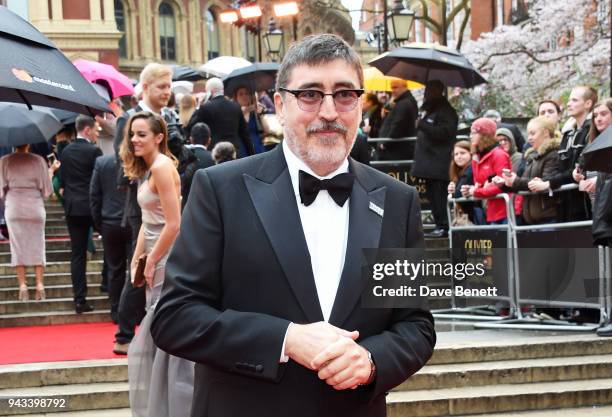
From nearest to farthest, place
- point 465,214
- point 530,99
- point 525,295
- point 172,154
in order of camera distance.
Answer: point 172,154 < point 525,295 < point 465,214 < point 530,99

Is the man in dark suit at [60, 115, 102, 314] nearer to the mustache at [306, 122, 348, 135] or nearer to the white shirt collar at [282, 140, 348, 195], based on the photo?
the white shirt collar at [282, 140, 348, 195]

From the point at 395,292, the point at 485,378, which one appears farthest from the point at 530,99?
the point at 395,292

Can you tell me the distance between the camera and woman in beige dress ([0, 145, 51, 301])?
→ 1220cm

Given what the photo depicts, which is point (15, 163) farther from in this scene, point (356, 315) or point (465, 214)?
point (356, 315)

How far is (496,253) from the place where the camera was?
10.8 meters

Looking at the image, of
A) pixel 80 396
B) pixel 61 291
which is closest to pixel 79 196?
pixel 61 291

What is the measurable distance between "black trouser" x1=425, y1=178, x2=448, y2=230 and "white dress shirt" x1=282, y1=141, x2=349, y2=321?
10.6 metres

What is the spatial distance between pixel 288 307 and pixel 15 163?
31.5 ft

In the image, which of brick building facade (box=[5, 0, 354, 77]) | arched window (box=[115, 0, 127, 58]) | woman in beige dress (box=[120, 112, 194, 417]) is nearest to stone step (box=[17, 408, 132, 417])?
woman in beige dress (box=[120, 112, 194, 417])

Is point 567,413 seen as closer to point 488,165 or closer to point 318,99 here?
point 488,165

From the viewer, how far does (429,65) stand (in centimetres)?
1559

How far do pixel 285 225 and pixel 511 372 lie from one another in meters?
6.36

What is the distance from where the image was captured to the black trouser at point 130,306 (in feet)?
28.6

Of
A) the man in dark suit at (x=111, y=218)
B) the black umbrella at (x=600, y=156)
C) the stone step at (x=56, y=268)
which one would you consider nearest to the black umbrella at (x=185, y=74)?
the stone step at (x=56, y=268)
